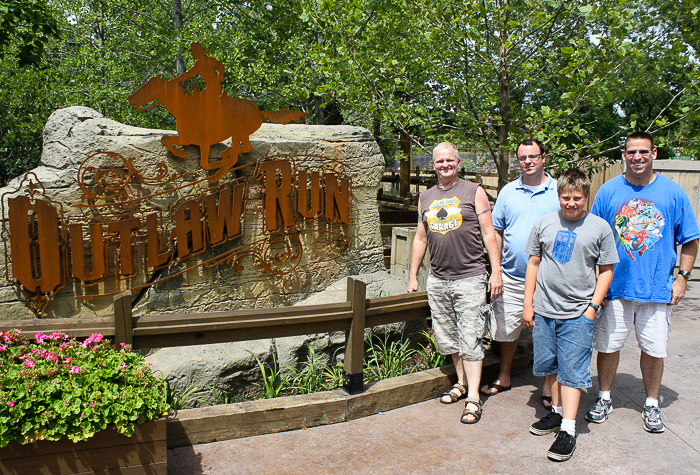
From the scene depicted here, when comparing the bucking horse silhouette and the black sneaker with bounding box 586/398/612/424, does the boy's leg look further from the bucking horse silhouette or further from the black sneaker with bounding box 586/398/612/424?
the bucking horse silhouette

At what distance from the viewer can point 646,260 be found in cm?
358

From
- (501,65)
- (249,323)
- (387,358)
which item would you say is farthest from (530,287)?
(501,65)

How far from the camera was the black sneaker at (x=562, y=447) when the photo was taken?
322cm

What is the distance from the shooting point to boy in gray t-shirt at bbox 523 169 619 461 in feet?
11.0

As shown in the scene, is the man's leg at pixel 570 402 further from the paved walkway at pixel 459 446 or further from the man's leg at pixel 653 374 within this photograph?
the man's leg at pixel 653 374

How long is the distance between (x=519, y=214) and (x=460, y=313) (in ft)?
2.73

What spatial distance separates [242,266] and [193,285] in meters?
0.49

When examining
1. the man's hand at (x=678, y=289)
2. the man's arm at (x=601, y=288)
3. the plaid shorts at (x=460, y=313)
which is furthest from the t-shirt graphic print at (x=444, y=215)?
the man's hand at (x=678, y=289)

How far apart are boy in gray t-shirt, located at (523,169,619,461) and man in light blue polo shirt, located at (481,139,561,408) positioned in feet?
1.18

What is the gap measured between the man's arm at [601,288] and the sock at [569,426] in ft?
2.08

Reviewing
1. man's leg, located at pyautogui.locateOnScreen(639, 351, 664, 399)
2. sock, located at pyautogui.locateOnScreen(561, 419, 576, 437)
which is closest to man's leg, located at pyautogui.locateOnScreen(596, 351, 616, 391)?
man's leg, located at pyautogui.locateOnScreen(639, 351, 664, 399)

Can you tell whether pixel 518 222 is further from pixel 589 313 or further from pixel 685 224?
pixel 685 224

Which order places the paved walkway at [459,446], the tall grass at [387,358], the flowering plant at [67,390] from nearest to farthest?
the flowering plant at [67,390] < the paved walkway at [459,446] < the tall grass at [387,358]

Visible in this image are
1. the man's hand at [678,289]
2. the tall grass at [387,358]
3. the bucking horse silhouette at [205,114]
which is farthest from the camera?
the bucking horse silhouette at [205,114]
